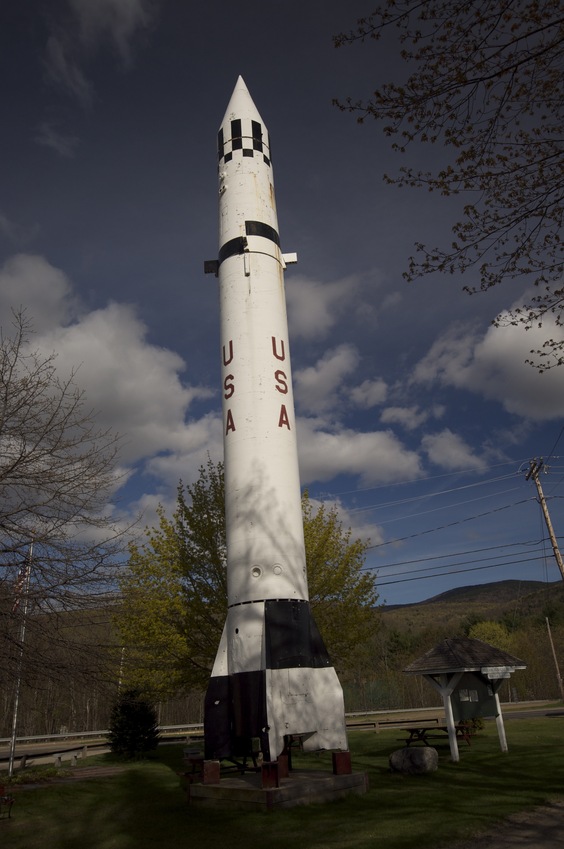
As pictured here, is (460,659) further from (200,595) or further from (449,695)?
(200,595)

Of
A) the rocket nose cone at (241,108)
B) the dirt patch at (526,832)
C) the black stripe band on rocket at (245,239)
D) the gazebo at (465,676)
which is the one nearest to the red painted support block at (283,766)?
the dirt patch at (526,832)

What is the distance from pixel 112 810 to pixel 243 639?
3.55 m

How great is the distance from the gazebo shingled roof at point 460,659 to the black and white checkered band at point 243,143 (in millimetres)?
13481

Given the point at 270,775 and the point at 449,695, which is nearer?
the point at 270,775

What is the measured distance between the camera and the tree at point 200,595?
17.5 metres

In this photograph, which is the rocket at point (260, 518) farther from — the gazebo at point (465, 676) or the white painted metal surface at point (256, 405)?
the gazebo at point (465, 676)

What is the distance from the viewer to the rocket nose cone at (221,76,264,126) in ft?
56.6

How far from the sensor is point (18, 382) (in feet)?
32.1

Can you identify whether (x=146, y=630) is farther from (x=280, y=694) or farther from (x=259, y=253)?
(x=259, y=253)

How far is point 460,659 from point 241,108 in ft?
50.9

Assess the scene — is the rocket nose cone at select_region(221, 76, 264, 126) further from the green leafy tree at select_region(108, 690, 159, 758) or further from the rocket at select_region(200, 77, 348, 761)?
the green leafy tree at select_region(108, 690, 159, 758)

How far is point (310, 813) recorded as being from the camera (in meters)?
9.37

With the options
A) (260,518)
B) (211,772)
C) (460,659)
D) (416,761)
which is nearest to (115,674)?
(211,772)

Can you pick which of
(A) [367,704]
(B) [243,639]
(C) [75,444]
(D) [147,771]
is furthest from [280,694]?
(A) [367,704]
